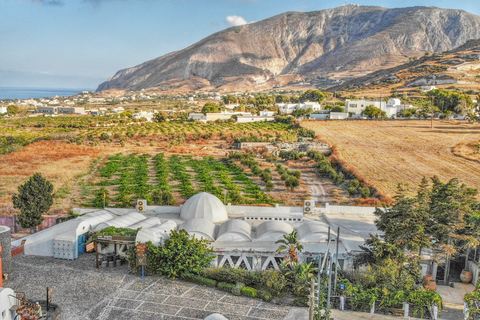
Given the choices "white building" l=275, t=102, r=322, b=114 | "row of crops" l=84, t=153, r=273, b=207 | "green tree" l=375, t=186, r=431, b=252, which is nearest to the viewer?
"green tree" l=375, t=186, r=431, b=252

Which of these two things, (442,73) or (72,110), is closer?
(442,73)

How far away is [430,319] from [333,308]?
2.59 m

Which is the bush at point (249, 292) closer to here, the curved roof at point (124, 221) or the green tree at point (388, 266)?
the green tree at point (388, 266)

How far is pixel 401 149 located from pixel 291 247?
30.9 m

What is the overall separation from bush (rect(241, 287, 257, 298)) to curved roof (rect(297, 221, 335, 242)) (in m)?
3.23

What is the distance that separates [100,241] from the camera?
45.9ft

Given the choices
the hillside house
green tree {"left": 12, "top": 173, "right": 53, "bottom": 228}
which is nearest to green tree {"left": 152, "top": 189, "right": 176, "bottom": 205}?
green tree {"left": 12, "top": 173, "right": 53, "bottom": 228}

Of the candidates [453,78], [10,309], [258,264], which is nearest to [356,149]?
[258,264]

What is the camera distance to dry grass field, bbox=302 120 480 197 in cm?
2965

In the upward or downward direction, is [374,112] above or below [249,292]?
above

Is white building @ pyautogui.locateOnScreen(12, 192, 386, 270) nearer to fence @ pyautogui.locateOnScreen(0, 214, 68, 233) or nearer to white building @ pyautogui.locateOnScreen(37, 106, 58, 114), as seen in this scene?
fence @ pyautogui.locateOnScreen(0, 214, 68, 233)

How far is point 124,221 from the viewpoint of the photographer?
16.1 meters

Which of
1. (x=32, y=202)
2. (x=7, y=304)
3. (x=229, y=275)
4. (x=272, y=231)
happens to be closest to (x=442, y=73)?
(x=272, y=231)

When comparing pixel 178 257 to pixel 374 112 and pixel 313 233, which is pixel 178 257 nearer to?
pixel 313 233
